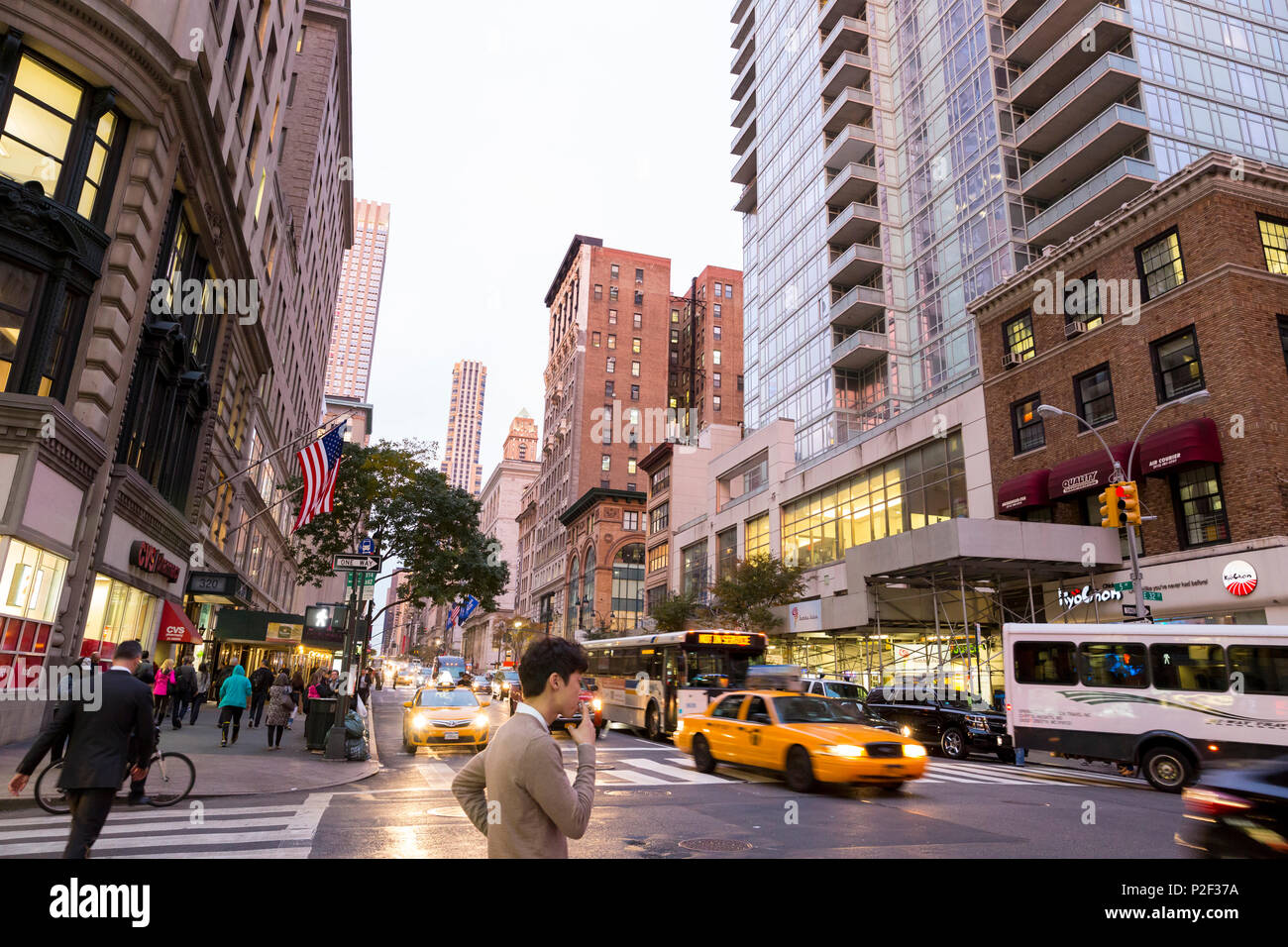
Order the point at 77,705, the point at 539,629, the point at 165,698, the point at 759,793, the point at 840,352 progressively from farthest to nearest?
the point at 539,629
the point at 840,352
the point at 165,698
the point at 759,793
the point at 77,705

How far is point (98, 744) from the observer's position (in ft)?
19.5

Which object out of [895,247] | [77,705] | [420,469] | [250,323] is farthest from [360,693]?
[895,247]

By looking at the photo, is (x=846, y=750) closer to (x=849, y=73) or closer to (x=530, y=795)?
(x=530, y=795)

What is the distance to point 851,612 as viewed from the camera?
31.9m

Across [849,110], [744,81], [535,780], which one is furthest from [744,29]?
[535,780]

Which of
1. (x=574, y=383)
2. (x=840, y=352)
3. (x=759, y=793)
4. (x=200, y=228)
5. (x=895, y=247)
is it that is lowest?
(x=759, y=793)

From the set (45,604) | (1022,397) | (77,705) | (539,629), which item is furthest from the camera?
(539,629)

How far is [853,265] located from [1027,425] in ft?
64.9

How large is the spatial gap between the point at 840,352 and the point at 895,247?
→ 302 inches

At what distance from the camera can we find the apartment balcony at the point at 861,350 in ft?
146

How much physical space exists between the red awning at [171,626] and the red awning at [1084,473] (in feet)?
97.6

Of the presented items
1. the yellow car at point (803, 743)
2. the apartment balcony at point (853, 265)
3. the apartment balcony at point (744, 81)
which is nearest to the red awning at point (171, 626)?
Result: the yellow car at point (803, 743)

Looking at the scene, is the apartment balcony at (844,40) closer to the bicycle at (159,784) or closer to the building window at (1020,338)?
the building window at (1020,338)

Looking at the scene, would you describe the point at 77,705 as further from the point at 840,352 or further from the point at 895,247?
the point at 895,247
